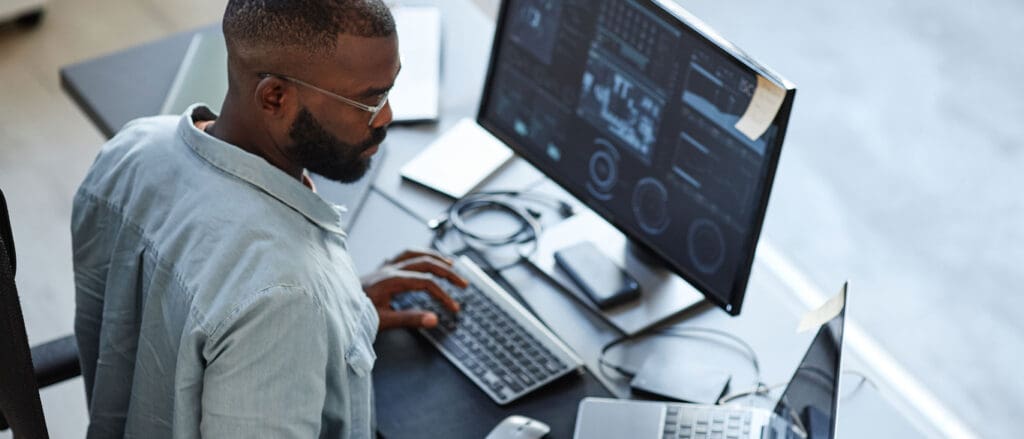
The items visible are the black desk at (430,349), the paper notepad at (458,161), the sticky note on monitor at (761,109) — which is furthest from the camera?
the paper notepad at (458,161)

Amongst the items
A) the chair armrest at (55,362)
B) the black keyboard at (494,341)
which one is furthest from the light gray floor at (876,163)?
Result: the black keyboard at (494,341)

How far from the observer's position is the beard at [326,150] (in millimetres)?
1622

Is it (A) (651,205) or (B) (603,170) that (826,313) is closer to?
(A) (651,205)

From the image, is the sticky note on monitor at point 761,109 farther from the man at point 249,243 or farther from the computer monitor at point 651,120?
the man at point 249,243

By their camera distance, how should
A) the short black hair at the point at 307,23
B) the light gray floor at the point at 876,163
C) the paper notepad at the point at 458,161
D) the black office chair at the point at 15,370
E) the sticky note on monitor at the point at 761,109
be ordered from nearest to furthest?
the black office chair at the point at 15,370 → the short black hair at the point at 307,23 → the sticky note on monitor at the point at 761,109 → the paper notepad at the point at 458,161 → the light gray floor at the point at 876,163

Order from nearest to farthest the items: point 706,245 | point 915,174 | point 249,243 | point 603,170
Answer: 1. point 249,243
2. point 706,245
3. point 603,170
4. point 915,174

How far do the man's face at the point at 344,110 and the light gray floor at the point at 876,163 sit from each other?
1495 millimetres

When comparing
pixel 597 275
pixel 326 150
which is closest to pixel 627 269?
pixel 597 275

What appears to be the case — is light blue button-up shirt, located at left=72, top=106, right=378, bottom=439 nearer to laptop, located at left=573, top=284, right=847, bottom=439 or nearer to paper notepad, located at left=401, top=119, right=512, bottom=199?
laptop, located at left=573, top=284, right=847, bottom=439

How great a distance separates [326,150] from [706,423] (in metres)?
0.63

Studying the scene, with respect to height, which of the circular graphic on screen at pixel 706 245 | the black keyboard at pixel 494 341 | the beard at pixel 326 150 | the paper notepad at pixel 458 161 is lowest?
the black keyboard at pixel 494 341

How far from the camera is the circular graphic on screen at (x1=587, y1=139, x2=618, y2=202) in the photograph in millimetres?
2014

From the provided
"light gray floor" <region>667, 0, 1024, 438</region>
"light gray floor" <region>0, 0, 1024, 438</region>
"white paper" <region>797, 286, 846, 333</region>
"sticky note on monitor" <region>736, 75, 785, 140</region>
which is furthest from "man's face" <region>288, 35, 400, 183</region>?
"light gray floor" <region>667, 0, 1024, 438</region>

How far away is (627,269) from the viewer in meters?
2.10
